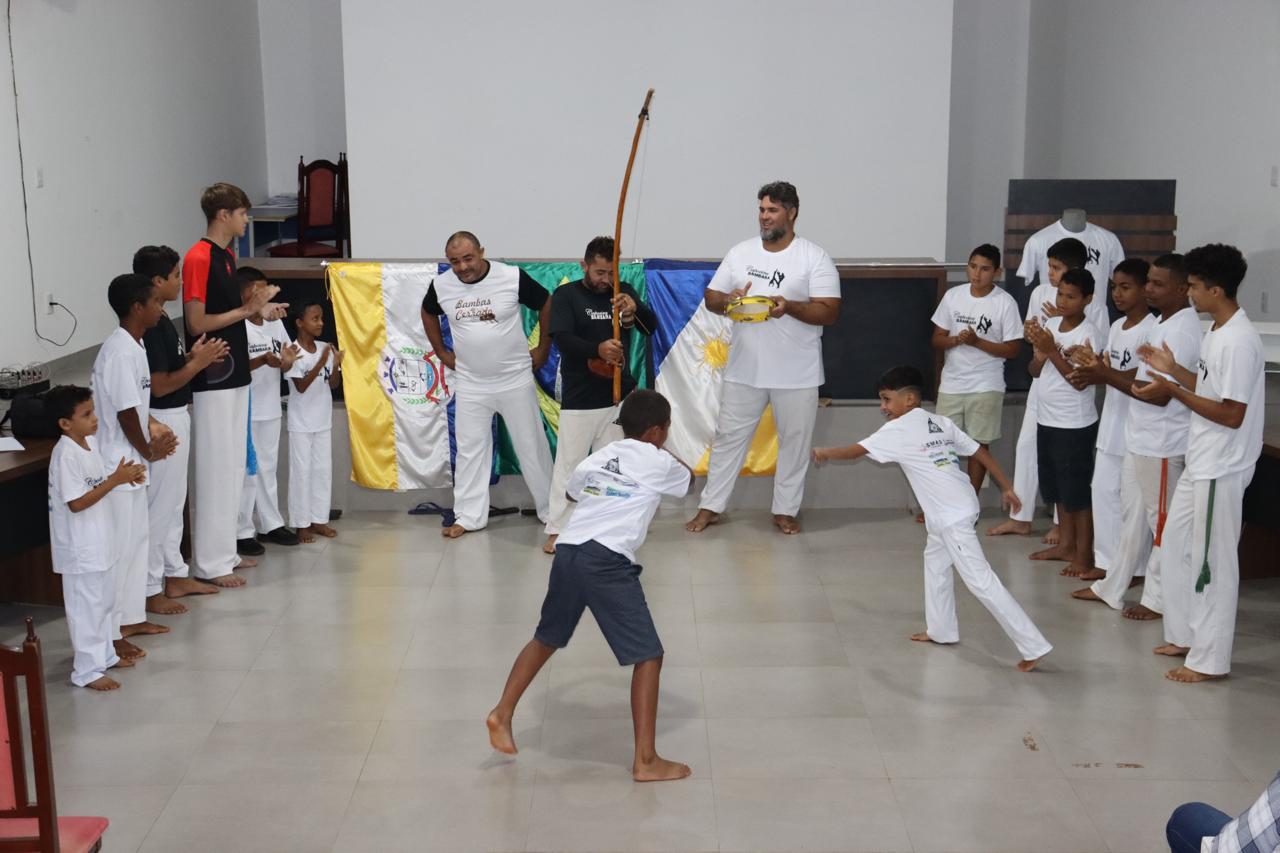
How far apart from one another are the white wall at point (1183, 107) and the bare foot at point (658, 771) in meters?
6.82

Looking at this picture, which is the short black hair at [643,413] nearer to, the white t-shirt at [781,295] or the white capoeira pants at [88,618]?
the white capoeira pants at [88,618]

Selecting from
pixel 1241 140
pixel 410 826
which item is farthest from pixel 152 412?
pixel 1241 140

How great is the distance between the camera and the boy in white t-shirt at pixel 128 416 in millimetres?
5254

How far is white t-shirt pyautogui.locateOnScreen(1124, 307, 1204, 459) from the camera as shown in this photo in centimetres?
550

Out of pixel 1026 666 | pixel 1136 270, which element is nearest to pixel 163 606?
pixel 1026 666

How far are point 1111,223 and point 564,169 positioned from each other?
4.02m

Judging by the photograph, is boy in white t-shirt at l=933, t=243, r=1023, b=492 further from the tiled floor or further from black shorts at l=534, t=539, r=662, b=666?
black shorts at l=534, t=539, r=662, b=666

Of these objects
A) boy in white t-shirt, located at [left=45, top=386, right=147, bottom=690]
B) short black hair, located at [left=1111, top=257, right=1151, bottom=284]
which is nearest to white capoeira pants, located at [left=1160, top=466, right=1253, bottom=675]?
short black hair, located at [left=1111, top=257, right=1151, bottom=284]

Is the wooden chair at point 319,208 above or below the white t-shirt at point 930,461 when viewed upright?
above

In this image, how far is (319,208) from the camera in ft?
40.9

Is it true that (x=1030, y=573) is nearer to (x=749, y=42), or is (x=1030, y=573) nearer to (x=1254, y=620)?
(x=1254, y=620)

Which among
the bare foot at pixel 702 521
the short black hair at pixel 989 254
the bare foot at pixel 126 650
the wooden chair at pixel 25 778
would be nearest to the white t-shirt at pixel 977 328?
the short black hair at pixel 989 254

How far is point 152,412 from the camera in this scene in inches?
227

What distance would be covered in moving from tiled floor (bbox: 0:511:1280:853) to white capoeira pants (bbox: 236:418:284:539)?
1.21ft
